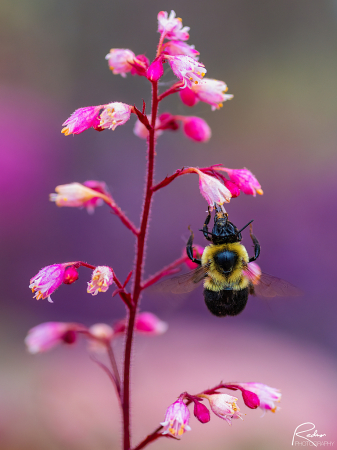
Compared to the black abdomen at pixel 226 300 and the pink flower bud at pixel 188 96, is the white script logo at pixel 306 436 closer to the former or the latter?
the black abdomen at pixel 226 300

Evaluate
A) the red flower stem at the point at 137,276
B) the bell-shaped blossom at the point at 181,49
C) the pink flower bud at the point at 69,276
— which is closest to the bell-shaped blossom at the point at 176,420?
the red flower stem at the point at 137,276

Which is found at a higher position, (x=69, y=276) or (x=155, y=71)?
(x=155, y=71)

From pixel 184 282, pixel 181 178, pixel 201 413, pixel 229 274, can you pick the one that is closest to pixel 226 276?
pixel 229 274

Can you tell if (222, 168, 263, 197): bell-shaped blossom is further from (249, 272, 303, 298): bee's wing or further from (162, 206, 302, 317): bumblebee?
(249, 272, 303, 298): bee's wing

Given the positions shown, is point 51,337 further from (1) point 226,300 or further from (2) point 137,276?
(1) point 226,300

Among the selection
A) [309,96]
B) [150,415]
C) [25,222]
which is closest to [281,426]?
[150,415]
